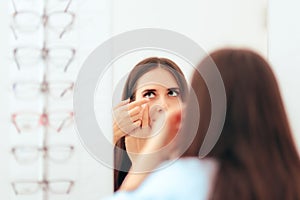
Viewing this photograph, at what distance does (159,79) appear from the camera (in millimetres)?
1014

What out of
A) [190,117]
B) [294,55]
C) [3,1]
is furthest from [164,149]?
[3,1]

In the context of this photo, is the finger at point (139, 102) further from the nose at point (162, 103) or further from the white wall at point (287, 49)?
the white wall at point (287, 49)

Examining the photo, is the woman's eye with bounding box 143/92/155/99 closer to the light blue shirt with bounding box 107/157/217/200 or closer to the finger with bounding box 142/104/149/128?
the finger with bounding box 142/104/149/128

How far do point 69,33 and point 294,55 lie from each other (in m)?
0.56

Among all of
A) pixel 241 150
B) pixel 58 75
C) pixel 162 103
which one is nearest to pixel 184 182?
pixel 241 150

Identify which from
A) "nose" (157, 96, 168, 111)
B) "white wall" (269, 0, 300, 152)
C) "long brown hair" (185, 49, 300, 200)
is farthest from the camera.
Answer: "white wall" (269, 0, 300, 152)

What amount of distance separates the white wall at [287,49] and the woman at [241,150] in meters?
0.52

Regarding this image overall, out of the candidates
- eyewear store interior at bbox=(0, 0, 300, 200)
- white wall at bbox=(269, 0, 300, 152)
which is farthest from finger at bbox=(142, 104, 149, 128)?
white wall at bbox=(269, 0, 300, 152)

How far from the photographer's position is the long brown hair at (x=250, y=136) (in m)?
0.58

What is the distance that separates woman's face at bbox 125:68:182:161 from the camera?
39.6 inches

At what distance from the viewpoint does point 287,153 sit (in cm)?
60

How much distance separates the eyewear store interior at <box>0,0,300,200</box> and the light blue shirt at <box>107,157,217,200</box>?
0.51 m

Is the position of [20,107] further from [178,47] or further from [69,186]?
[178,47]

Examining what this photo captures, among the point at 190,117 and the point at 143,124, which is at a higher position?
the point at 143,124
